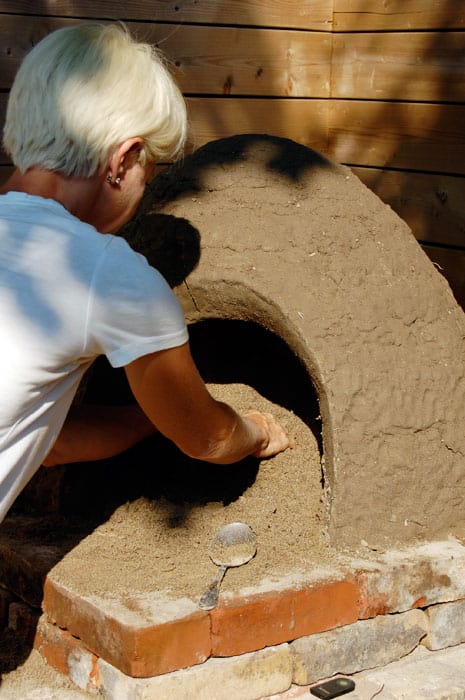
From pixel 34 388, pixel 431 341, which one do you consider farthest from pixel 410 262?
pixel 34 388

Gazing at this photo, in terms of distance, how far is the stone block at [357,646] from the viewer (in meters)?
2.56

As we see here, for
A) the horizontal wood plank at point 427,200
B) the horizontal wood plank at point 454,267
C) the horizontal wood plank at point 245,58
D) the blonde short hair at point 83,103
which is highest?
the blonde short hair at point 83,103

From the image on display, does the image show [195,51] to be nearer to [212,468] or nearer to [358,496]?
[212,468]

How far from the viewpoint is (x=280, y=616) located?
2.48 metres

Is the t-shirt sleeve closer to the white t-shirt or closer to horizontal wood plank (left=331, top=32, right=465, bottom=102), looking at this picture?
the white t-shirt

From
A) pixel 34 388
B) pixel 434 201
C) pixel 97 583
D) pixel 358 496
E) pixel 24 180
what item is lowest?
pixel 97 583

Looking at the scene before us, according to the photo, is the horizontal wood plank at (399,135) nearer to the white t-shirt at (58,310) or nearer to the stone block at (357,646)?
the stone block at (357,646)

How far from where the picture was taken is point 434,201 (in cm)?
414

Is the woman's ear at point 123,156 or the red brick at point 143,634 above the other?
the woman's ear at point 123,156

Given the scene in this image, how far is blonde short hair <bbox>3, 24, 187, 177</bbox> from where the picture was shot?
218 cm

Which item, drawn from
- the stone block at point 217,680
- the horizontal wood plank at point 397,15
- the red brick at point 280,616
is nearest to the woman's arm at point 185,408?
the red brick at point 280,616

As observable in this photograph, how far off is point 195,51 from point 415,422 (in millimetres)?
2261

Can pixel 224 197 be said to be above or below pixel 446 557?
above

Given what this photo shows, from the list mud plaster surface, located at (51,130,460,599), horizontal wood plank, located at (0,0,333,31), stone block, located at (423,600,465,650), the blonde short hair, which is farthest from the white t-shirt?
horizontal wood plank, located at (0,0,333,31)
